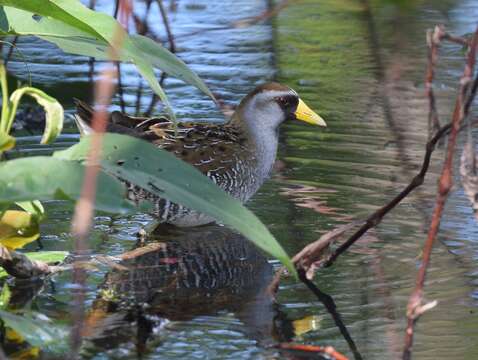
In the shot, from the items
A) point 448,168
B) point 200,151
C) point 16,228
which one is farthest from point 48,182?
point 200,151

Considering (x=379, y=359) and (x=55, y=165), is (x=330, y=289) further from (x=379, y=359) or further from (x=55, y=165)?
(x=55, y=165)

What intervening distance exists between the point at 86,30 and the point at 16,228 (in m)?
0.95

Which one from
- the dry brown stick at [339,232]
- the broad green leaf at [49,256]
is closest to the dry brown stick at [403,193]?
the dry brown stick at [339,232]

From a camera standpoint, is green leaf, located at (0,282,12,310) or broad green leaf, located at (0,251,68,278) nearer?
green leaf, located at (0,282,12,310)

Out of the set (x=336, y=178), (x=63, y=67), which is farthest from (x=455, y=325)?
(x=63, y=67)

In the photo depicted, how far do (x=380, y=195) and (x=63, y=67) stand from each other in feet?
11.8

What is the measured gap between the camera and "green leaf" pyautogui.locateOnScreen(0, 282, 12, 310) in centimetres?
442

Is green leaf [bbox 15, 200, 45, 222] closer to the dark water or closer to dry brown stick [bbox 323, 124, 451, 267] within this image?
the dark water

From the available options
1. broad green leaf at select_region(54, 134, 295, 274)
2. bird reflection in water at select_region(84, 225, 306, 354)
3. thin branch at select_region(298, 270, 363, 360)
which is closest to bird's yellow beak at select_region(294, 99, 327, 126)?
bird reflection in water at select_region(84, 225, 306, 354)

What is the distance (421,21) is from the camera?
10094 millimetres

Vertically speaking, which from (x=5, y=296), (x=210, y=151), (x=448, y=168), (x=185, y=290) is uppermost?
(x=448, y=168)

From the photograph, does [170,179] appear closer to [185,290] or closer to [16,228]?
[16,228]

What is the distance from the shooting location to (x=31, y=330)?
357 centimetres

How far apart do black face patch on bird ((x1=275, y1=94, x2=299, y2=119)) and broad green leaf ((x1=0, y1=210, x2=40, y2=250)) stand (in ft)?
8.14
